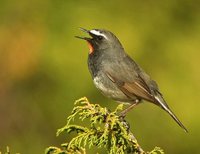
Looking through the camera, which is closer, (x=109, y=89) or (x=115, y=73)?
(x=109, y=89)

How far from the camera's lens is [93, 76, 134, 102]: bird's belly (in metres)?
7.07

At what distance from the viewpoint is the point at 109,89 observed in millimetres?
7133

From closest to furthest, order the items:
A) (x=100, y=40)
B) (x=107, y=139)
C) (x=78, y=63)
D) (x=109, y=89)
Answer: (x=107, y=139) → (x=109, y=89) → (x=100, y=40) → (x=78, y=63)

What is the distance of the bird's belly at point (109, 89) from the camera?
23.2 feet

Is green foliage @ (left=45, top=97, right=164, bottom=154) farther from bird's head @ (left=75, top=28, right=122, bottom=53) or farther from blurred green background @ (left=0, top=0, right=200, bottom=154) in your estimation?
blurred green background @ (left=0, top=0, right=200, bottom=154)

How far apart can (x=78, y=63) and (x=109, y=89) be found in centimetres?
303

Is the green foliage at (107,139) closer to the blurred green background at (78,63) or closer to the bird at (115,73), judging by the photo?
the bird at (115,73)

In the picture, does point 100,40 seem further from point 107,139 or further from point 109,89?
point 107,139

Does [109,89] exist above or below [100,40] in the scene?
below

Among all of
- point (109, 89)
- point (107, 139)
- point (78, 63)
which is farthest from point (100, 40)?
point (78, 63)

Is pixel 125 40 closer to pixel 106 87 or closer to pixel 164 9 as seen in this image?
pixel 164 9

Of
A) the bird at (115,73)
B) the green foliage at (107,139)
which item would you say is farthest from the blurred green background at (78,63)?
the green foliage at (107,139)

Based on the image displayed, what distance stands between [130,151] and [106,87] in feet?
6.31

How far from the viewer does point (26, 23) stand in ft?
35.9
